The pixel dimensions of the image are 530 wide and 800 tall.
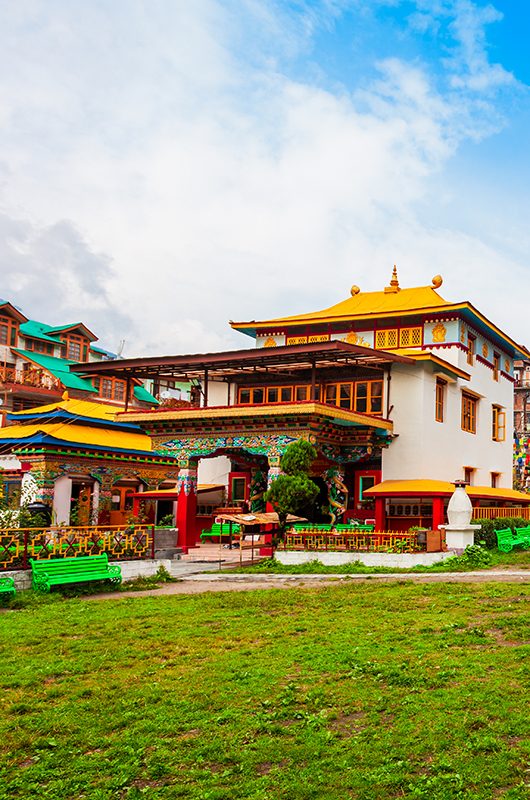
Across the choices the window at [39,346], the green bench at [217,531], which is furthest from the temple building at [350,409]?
the window at [39,346]

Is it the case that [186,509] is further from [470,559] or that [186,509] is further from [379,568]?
[470,559]

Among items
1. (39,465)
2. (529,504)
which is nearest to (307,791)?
(39,465)

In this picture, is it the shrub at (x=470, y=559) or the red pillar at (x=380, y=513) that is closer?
the shrub at (x=470, y=559)

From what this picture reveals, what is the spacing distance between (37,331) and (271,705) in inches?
1769

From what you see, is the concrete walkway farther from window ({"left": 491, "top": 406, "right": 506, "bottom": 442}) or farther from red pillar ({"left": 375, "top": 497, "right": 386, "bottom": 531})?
window ({"left": 491, "top": 406, "right": 506, "bottom": 442})

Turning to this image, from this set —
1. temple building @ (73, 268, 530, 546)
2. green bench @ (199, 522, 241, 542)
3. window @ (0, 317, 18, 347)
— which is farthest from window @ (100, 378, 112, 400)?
green bench @ (199, 522, 241, 542)

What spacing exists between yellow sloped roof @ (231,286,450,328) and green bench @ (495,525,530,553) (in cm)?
1005

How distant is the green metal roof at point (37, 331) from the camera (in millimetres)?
48969

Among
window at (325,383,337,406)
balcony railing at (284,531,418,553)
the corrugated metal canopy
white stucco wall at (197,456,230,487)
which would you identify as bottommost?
balcony railing at (284,531,418,553)

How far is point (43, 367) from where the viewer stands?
154 feet

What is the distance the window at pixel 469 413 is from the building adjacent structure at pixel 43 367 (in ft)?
60.7

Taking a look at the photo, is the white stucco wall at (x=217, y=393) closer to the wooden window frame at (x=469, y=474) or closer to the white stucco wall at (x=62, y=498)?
the white stucco wall at (x=62, y=498)

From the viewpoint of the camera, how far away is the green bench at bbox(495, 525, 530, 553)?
984 inches

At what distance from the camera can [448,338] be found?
32.8 meters
